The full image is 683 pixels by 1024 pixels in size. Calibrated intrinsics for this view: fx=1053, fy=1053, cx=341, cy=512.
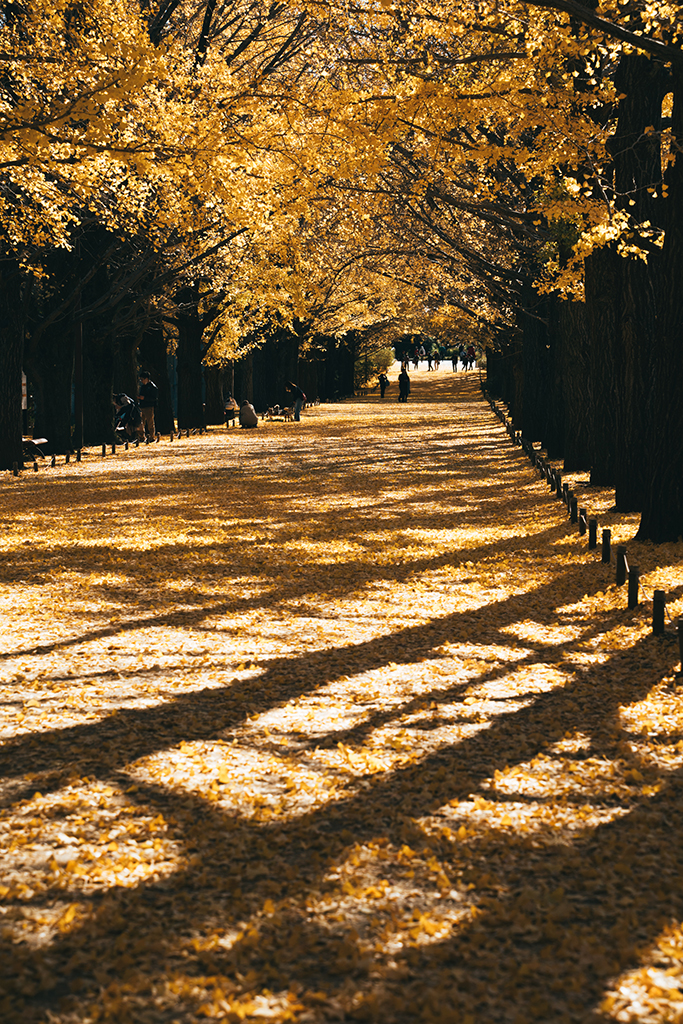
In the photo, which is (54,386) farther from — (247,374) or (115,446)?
(247,374)

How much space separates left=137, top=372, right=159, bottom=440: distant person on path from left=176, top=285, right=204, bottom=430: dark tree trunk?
3.38 m

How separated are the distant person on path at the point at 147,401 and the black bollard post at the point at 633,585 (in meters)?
21.3

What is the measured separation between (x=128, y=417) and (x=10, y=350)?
9122 mm

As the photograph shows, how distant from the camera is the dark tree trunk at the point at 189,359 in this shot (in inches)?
1241

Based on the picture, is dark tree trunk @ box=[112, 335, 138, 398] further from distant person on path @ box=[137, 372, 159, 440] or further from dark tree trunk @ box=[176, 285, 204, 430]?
dark tree trunk @ box=[176, 285, 204, 430]

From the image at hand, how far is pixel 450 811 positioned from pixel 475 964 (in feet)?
4.18

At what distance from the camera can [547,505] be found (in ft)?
49.4

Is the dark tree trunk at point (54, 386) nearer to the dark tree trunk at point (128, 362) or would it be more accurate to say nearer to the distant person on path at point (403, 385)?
the dark tree trunk at point (128, 362)

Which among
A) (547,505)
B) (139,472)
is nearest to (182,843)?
(547,505)

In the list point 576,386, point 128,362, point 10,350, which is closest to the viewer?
point 576,386

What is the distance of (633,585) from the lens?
27.6 feet

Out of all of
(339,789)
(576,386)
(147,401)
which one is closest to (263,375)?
(147,401)

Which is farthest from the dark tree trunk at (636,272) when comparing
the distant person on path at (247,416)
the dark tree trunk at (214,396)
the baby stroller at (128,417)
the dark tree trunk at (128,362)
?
the dark tree trunk at (214,396)

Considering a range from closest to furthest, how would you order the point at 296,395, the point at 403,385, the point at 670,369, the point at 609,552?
the point at 609,552
the point at 670,369
the point at 296,395
the point at 403,385
